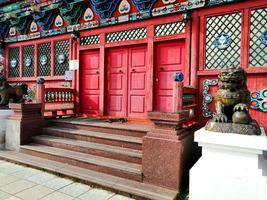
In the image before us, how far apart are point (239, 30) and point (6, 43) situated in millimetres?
7263

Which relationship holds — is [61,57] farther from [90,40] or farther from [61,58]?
[90,40]

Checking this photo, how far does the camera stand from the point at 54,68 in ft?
21.0

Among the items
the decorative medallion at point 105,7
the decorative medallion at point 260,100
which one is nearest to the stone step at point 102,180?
the decorative medallion at point 260,100

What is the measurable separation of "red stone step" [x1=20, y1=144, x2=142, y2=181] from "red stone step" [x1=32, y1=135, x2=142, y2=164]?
7 cm

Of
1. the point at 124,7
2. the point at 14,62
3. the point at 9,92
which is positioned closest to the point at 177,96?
the point at 124,7

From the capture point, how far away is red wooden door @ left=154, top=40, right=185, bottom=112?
4.68m

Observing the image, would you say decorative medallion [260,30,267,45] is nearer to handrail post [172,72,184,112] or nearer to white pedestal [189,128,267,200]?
handrail post [172,72,184,112]

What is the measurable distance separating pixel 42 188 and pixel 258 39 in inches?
167

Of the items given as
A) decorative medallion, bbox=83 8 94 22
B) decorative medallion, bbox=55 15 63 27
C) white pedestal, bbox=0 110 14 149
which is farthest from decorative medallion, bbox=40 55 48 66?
white pedestal, bbox=0 110 14 149

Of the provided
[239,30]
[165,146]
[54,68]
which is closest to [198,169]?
[165,146]

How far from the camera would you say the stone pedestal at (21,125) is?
4527mm

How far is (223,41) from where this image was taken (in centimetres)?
405

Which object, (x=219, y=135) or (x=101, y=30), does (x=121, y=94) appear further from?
(x=219, y=135)

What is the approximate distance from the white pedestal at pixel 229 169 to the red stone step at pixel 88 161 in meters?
1.08
